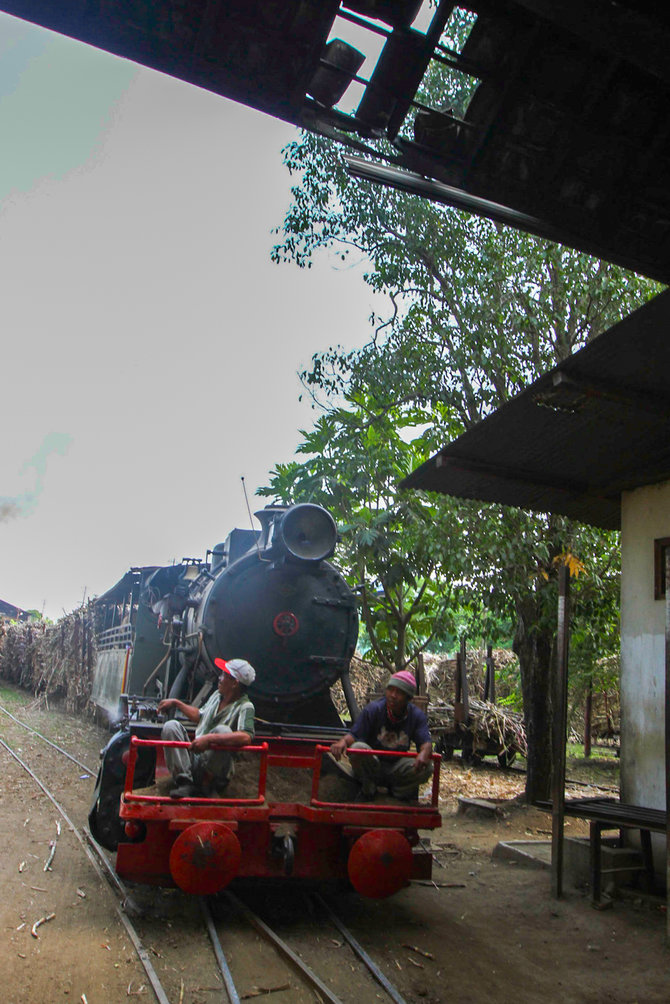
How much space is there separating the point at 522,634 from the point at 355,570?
3.57 metres

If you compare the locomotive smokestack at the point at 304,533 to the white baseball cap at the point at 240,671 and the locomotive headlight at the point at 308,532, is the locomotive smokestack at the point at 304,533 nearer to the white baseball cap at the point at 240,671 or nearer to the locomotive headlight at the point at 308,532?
the locomotive headlight at the point at 308,532

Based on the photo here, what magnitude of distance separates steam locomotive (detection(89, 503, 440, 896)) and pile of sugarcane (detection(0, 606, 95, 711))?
845 cm

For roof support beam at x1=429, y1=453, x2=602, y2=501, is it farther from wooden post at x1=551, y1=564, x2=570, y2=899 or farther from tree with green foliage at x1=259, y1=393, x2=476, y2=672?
tree with green foliage at x1=259, y1=393, x2=476, y2=672

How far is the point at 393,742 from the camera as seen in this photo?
19.3ft

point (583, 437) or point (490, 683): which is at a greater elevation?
point (583, 437)

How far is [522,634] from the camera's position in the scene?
31.3 ft

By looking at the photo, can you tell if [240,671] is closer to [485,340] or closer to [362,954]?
[362,954]

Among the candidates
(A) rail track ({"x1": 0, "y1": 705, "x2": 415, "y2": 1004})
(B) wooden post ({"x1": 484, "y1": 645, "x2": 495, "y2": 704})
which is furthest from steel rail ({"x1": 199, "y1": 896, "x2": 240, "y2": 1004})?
(B) wooden post ({"x1": 484, "y1": 645, "x2": 495, "y2": 704})

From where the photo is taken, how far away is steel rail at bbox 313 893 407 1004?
4.14 meters

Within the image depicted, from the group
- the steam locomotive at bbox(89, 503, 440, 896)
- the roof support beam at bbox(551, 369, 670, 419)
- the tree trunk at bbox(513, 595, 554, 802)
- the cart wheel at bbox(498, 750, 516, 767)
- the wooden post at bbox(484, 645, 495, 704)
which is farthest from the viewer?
the wooden post at bbox(484, 645, 495, 704)

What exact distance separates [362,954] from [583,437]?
398cm

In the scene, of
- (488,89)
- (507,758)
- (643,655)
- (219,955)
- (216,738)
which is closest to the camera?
(488,89)

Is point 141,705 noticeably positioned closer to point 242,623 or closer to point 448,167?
point 242,623

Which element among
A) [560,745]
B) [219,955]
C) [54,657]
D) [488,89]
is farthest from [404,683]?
[54,657]
